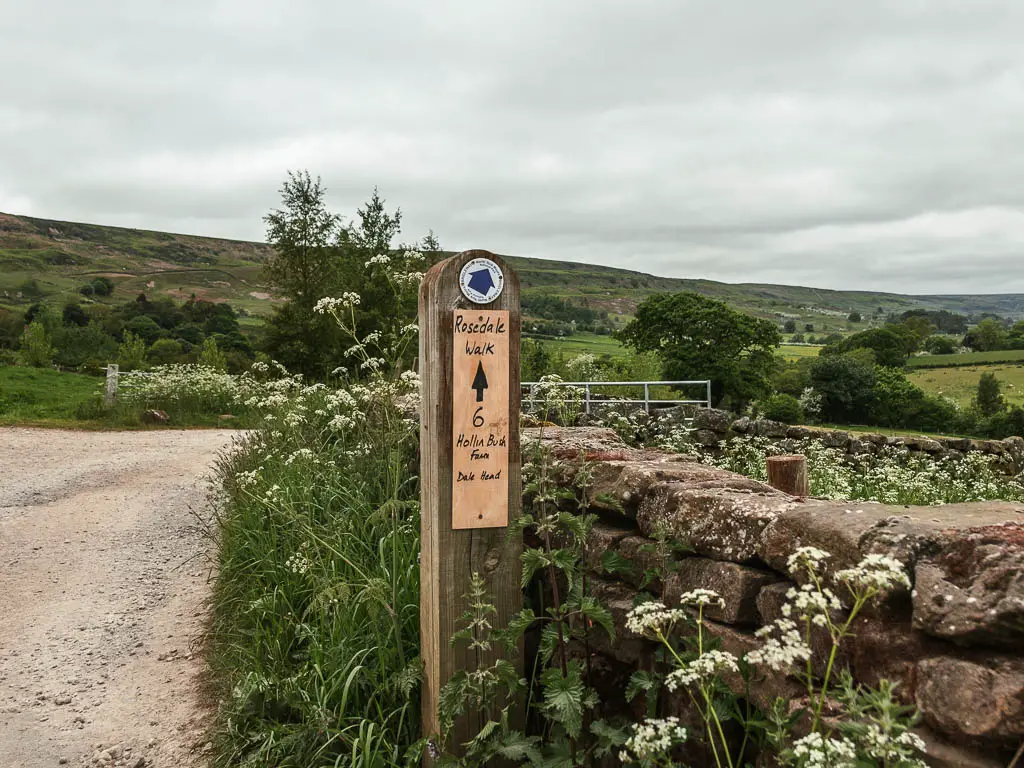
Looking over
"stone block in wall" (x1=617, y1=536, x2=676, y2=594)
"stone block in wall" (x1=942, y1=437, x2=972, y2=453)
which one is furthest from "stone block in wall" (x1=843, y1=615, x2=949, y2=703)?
"stone block in wall" (x1=942, y1=437, x2=972, y2=453)

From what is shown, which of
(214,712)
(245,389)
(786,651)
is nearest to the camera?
(786,651)

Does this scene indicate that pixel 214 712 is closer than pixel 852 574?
No

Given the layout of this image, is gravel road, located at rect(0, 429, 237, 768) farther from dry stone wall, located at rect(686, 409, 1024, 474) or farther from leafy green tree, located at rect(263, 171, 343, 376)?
leafy green tree, located at rect(263, 171, 343, 376)

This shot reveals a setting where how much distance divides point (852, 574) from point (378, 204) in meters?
33.1

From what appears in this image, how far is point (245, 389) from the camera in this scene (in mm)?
10375

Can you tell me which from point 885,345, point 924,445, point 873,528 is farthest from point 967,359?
point 873,528

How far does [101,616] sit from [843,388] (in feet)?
65.0

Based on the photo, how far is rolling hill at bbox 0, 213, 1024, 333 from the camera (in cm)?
7856

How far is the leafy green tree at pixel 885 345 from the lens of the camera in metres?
26.9

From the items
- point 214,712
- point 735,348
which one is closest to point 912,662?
point 214,712

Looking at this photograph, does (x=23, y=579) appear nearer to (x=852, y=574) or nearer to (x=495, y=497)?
(x=495, y=497)

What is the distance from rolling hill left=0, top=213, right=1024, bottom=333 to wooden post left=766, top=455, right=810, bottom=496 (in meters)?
56.2

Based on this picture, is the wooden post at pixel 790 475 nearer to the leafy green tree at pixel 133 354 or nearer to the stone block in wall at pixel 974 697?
the stone block in wall at pixel 974 697

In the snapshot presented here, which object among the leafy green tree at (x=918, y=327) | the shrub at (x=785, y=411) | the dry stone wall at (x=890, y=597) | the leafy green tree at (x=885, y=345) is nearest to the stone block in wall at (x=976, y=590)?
the dry stone wall at (x=890, y=597)
